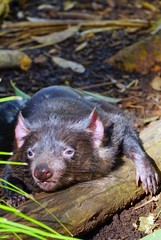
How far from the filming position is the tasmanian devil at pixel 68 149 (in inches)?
145

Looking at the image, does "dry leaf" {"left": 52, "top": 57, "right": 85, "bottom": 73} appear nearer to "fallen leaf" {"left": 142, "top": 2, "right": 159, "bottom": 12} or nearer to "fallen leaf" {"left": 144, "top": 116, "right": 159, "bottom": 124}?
"fallen leaf" {"left": 144, "top": 116, "right": 159, "bottom": 124}

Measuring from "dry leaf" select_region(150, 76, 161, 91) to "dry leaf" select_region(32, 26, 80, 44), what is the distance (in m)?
1.37

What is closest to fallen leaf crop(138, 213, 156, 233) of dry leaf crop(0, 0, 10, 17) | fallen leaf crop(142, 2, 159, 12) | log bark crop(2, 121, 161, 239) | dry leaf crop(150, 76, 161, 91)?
log bark crop(2, 121, 161, 239)

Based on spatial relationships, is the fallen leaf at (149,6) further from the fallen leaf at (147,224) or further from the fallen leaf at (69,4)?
the fallen leaf at (147,224)

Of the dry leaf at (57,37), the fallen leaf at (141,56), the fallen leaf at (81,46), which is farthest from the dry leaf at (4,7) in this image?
the fallen leaf at (141,56)

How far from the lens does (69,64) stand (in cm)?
648

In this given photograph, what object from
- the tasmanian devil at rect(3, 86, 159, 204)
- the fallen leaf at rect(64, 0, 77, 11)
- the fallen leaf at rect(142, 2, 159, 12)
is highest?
the tasmanian devil at rect(3, 86, 159, 204)

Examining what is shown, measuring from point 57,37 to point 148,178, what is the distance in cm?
335

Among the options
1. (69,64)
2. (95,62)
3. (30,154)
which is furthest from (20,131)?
(95,62)

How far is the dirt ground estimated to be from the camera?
579 cm

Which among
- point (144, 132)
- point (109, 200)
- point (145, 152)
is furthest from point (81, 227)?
point (144, 132)

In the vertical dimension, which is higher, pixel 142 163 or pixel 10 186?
pixel 142 163

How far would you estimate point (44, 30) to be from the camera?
7.05 m

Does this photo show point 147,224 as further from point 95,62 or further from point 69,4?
point 69,4
